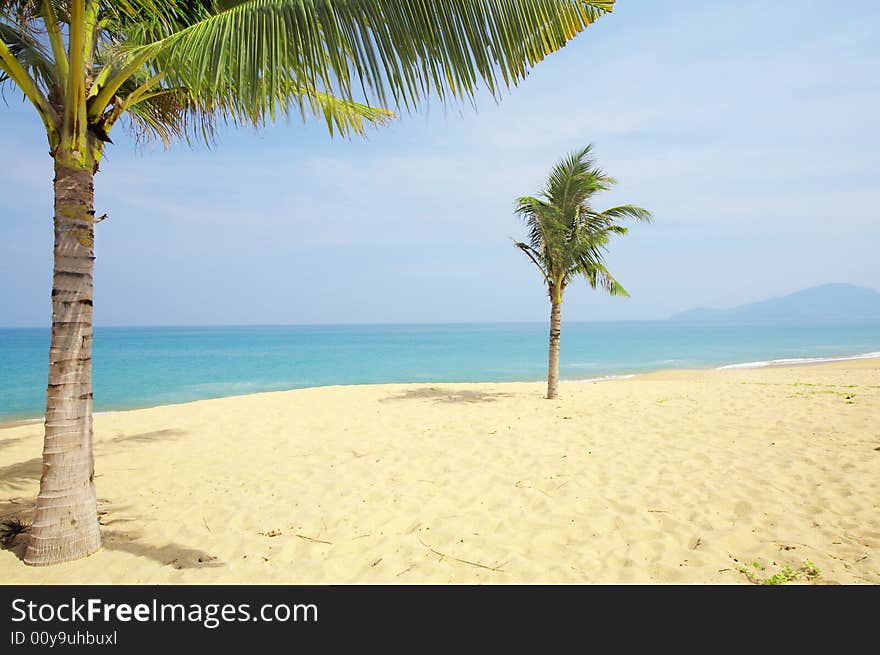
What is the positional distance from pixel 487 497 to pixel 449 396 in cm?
747

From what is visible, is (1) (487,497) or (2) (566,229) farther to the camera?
(2) (566,229)

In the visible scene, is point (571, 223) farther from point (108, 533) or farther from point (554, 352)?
point (108, 533)

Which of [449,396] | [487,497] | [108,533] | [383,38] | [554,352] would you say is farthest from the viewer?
[449,396]

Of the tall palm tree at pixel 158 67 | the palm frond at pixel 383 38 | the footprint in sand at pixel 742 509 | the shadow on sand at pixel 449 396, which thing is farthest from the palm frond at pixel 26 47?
the shadow on sand at pixel 449 396

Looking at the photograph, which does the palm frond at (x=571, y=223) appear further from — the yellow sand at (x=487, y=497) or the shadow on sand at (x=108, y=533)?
the shadow on sand at (x=108, y=533)

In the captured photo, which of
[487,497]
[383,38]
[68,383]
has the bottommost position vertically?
[487,497]

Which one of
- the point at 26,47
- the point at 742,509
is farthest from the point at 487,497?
the point at 26,47

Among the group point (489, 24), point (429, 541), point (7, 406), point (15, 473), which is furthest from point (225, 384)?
point (489, 24)

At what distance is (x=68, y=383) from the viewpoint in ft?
12.0

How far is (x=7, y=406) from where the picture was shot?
17.1 m

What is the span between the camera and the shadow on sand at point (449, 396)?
38.2 feet

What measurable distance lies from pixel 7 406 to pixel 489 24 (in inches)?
878

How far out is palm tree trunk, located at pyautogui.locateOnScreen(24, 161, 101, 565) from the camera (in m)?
3.64
